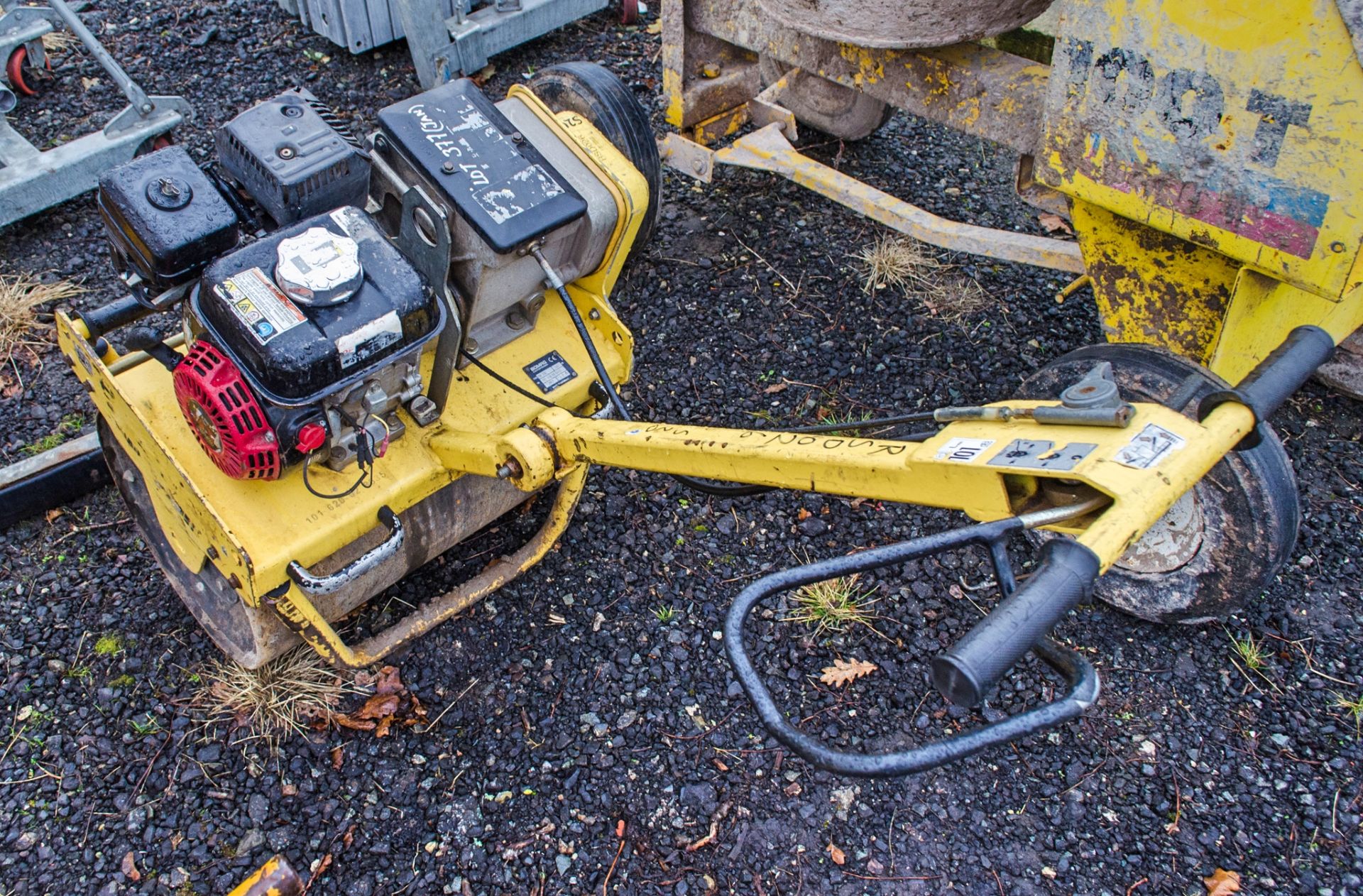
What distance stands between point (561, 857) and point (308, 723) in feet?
2.41

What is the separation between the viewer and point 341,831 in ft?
7.87

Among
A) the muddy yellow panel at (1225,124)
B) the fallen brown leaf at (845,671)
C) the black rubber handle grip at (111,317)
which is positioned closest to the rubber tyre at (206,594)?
the black rubber handle grip at (111,317)

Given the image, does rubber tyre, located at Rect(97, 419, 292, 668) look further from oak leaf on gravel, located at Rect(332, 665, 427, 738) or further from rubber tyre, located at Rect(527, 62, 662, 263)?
rubber tyre, located at Rect(527, 62, 662, 263)

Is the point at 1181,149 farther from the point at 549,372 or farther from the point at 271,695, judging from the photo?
the point at 271,695

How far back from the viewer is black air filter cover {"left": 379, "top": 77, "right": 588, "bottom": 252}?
2.17 meters

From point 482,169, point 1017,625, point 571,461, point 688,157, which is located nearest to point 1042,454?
point 1017,625

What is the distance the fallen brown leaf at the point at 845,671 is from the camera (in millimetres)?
2697

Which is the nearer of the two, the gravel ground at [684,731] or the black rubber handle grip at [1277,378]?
the black rubber handle grip at [1277,378]

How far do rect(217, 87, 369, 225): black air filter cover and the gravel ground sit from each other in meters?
1.10

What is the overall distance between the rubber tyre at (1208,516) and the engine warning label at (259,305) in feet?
5.96

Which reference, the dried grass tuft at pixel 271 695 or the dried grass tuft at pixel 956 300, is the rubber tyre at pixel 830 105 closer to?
the dried grass tuft at pixel 956 300

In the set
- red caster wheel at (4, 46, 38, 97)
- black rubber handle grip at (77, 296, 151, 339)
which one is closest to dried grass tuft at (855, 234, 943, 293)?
black rubber handle grip at (77, 296, 151, 339)

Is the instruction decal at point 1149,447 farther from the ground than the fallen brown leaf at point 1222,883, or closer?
farther from the ground

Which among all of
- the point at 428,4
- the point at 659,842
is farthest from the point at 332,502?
the point at 428,4
